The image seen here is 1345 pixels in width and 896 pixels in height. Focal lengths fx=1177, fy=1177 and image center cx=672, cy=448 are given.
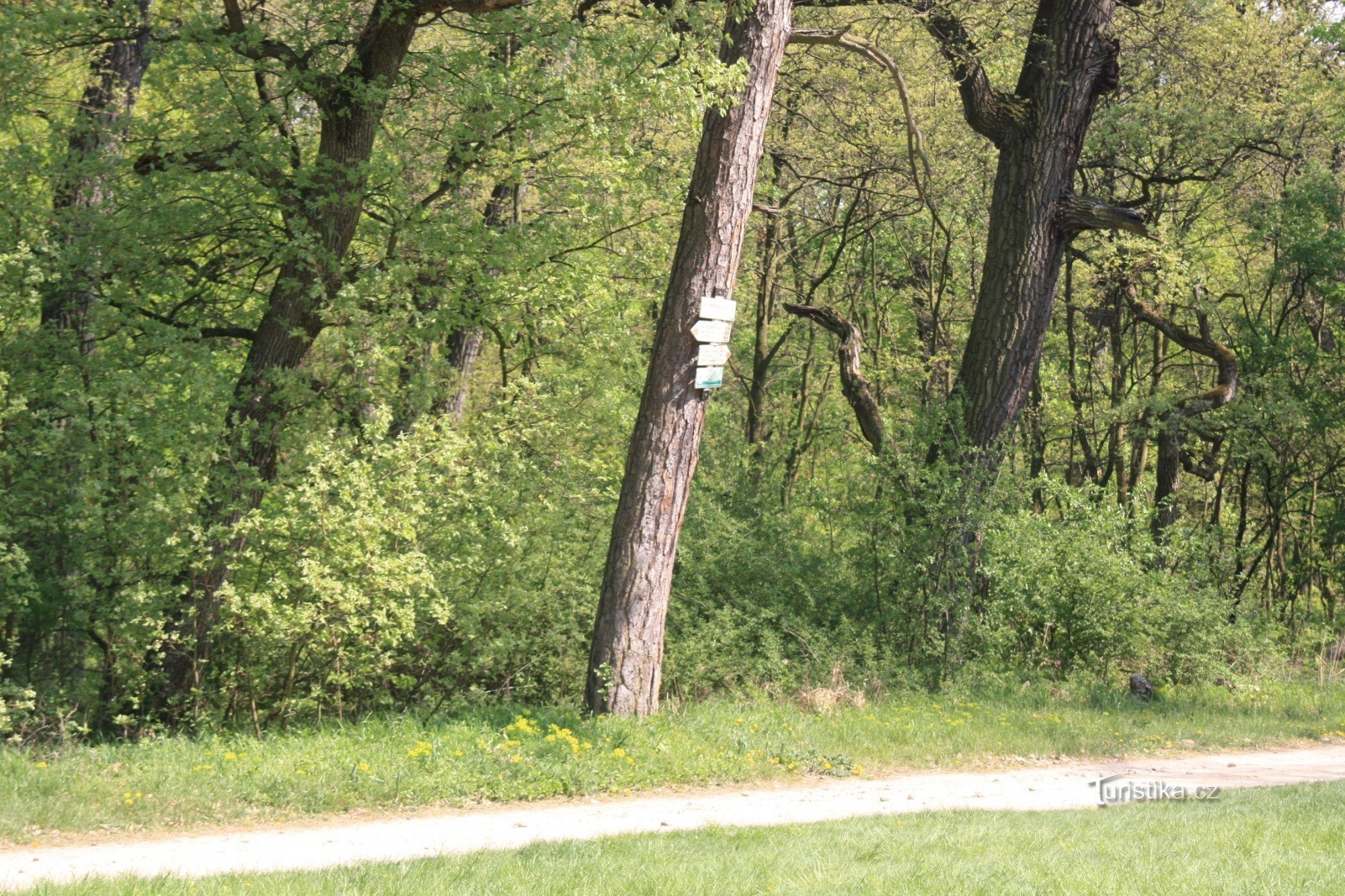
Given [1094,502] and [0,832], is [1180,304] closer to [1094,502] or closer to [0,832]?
[1094,502]

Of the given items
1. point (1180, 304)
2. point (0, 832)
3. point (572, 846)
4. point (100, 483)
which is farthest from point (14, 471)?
point (1180, 304)

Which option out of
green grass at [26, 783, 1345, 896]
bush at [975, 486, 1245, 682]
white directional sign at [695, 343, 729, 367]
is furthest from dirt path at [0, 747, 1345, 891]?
white directional sign at [695, 343, 729, 367]

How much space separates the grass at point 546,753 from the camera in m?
6.98

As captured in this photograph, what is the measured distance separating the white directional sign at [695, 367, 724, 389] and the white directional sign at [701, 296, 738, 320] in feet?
1.37

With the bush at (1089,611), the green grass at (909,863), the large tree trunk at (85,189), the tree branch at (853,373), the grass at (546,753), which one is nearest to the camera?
the green grass at (909,863)

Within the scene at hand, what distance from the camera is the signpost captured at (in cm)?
958

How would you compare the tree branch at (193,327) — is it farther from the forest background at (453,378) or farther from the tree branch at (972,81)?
the tree branch at (972,81)

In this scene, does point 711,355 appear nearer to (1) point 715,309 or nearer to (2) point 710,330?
(2) point 710,330

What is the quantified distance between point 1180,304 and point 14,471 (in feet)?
55.1

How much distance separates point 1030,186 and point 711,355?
560cm

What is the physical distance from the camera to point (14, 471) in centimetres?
874

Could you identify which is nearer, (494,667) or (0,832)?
(0,832)

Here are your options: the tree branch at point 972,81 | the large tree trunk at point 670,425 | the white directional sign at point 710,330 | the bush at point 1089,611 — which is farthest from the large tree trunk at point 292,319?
the bush at point 1089,611

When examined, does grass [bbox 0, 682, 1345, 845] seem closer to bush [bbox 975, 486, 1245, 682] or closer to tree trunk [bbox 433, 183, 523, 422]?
bush [bbox 975, 486, 1245, 682]
